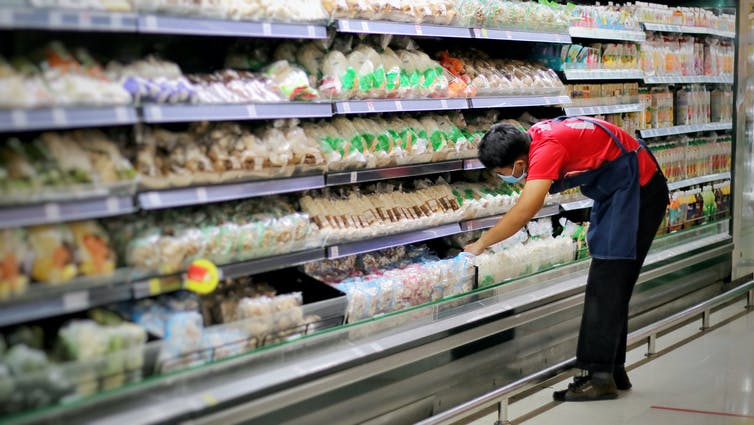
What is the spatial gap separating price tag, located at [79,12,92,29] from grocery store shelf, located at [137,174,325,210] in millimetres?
591

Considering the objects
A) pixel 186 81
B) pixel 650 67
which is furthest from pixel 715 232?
pixel 186 81

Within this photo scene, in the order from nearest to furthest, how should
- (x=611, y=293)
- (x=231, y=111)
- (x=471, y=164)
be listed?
(x=231, y=111) → (x=611, y=293) → (x=471, y=164)

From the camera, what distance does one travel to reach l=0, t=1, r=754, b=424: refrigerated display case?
2453mm

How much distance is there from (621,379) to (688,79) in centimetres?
305

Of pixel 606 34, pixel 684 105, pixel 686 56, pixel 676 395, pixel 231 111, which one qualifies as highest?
pixel 606 34

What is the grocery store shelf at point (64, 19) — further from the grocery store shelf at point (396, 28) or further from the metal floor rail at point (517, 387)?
the metal floor rail at point (517, 387)

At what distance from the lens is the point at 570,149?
12.3ft

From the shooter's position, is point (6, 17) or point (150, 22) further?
point (150, 22)

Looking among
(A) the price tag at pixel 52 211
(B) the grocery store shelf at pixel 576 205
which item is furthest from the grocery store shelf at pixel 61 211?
(B) the grocery store shelf at pixel 576 205

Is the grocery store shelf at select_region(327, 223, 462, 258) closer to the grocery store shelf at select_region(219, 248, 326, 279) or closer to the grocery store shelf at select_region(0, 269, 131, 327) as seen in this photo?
the grocery store shelf at select_region(219, 248, 326, 279)

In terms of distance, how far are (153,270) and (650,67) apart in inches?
170

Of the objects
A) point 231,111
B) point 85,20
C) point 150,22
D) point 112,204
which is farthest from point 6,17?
point 231,111

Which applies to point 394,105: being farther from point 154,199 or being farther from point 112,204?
point 112,204

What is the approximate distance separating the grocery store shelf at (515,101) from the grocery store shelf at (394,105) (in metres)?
0.13
